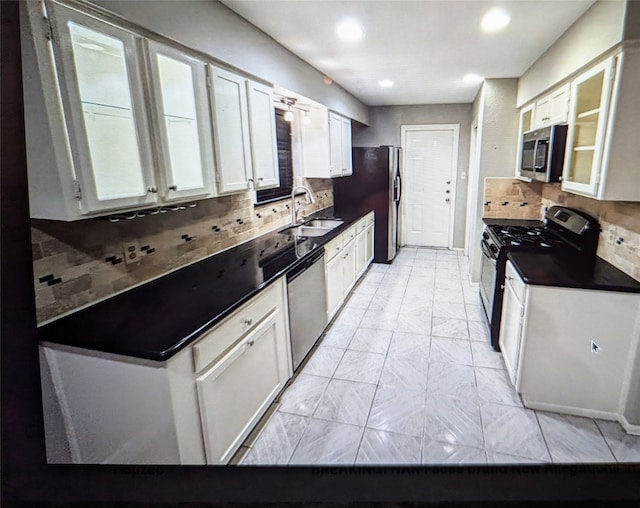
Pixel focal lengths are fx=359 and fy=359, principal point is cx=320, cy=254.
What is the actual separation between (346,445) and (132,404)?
1.09 m

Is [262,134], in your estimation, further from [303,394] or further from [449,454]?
[449,454]

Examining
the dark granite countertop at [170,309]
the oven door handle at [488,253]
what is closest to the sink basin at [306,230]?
the dark granite countertop at [170,309]

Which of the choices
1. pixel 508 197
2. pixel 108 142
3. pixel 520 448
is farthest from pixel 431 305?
pixel 108 142

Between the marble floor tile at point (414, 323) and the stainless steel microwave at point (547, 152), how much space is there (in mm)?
1475

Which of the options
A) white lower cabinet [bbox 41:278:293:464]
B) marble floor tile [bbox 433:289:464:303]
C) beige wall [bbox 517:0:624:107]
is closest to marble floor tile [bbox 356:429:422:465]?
white lower cabinet [bbox 41:278:293:464]

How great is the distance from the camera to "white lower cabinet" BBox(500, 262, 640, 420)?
1.89 metres

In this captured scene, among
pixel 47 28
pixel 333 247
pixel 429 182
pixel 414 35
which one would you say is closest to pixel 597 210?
pixel 414 35

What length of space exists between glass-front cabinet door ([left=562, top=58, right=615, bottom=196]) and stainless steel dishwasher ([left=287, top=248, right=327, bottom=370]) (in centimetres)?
170

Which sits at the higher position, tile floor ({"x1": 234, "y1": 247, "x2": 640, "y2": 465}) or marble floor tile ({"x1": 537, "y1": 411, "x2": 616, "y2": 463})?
tile floor ({"x1": 234, "y1": 247, "x2": 640, "y2": 465})

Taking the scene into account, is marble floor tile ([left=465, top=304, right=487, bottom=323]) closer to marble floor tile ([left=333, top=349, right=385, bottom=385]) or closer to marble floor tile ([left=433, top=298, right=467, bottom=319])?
marble floor tile ([left=433, top=298, right=467, bottom=319])

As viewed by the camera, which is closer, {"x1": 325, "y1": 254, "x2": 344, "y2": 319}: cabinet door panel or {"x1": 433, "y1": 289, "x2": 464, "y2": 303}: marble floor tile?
{"x1": 325, "y1": 254, "x2": 344, "y2": 319}: cabinet door panel

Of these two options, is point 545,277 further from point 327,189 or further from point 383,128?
point 383,128

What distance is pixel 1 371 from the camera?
1.31 ft

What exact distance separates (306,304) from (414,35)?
1976 millimetres
